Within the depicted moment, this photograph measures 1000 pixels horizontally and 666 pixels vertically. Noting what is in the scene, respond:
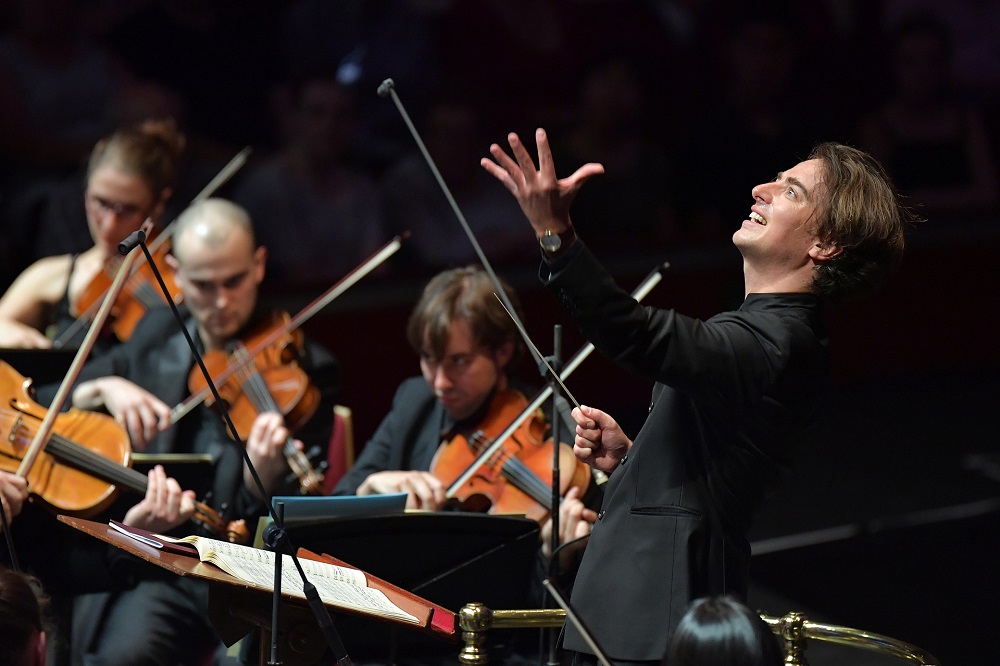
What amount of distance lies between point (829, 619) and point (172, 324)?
2.01 m

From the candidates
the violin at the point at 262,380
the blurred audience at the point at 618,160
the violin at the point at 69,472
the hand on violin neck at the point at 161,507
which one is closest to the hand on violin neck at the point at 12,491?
the violin at the point at 69,472

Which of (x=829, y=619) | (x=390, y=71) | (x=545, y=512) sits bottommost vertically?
(x=829, y=619)

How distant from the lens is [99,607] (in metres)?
2.89

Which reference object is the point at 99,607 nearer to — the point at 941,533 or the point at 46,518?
the point at 46,518

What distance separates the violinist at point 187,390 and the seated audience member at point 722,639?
5.23 feet

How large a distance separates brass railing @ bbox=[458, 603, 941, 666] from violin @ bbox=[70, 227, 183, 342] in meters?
1.87

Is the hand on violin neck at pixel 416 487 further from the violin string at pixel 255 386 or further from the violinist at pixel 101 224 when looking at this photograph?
the violinist at pixel 101 224

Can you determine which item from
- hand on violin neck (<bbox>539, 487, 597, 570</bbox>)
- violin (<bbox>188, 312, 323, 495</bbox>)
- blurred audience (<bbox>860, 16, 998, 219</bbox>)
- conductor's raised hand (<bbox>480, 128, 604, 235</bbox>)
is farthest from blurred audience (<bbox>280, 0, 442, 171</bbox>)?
conductor's raised hand (<bbox>480, 128, 604, 235</bbox>)

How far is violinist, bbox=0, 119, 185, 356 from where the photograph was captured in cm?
366

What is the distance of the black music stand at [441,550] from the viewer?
7.45 ft

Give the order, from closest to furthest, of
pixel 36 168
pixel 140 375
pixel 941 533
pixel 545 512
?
pixel 545 512, pixel 140 375, pixel 941 533, pixel 36 168

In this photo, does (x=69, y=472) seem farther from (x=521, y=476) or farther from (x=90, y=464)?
(x=521, y=476)

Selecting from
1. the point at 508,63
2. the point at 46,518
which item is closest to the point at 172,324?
the point at 46,518

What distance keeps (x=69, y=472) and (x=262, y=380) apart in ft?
2.06
